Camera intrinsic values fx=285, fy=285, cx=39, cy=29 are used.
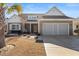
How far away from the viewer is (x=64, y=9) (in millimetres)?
12859

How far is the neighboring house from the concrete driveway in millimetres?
269

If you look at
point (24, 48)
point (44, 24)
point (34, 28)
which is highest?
point (44, 24)

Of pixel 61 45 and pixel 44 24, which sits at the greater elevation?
pixel 44 24

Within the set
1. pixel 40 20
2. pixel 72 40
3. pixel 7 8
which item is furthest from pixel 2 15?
pixel 72 40

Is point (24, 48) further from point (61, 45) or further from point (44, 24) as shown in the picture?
point (44, 24)

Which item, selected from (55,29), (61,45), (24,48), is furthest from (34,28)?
(61,45)

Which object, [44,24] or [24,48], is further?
[44,24]

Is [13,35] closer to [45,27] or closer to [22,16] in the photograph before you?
[22,16]

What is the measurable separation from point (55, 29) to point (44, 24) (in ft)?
2.07

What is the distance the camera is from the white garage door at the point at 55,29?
13.7 m

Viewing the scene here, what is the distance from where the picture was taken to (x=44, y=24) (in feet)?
46.4

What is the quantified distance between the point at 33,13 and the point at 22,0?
1287 millimetres

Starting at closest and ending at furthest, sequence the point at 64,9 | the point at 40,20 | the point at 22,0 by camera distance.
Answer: the point at 22,0 → the point at 64,9 → the point at 40,20

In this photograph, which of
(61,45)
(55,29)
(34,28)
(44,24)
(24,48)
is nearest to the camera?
(24,48)
